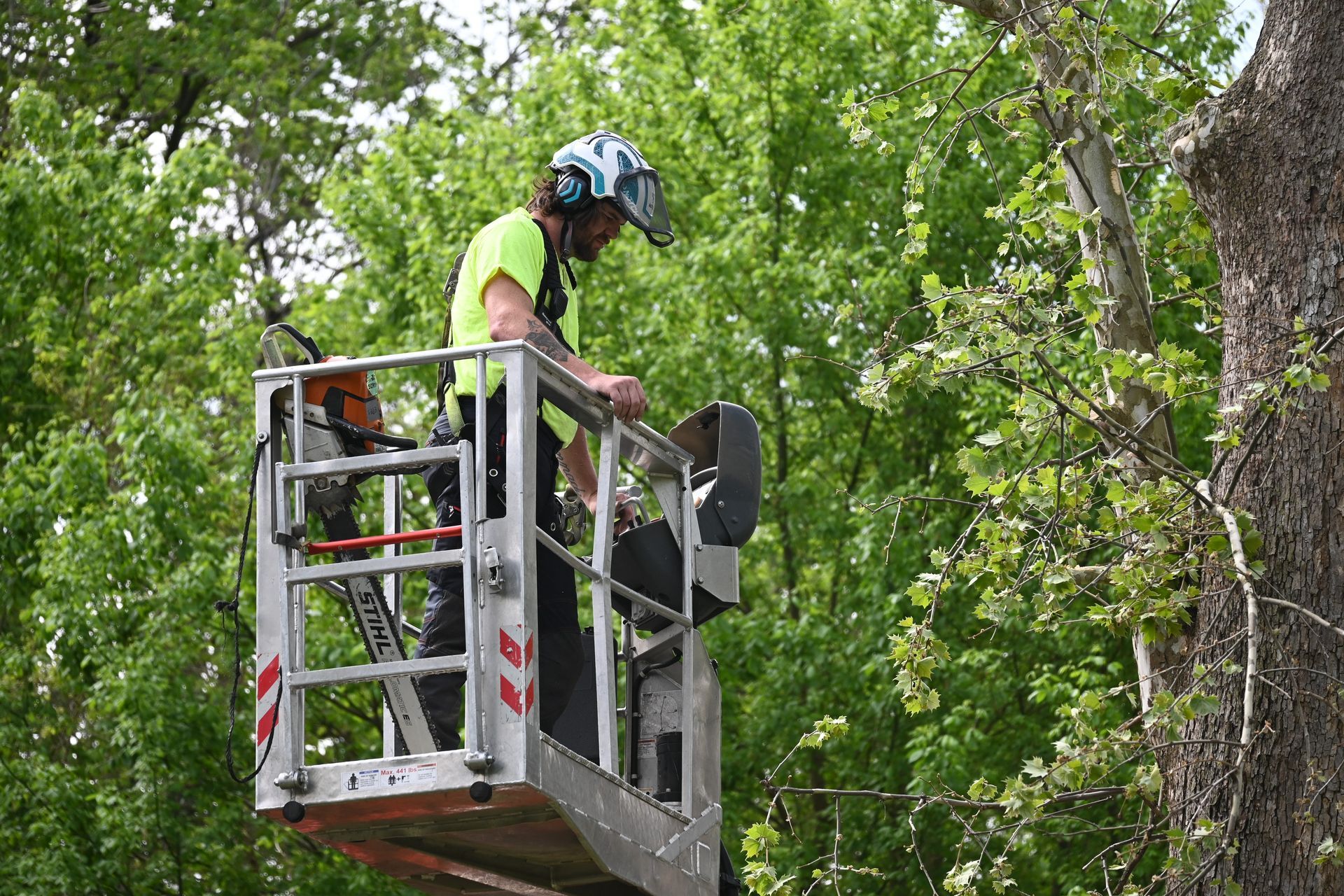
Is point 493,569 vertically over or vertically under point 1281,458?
under

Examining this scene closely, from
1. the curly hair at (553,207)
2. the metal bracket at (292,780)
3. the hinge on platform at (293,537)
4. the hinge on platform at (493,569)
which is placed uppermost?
the curly hair at (553,207)

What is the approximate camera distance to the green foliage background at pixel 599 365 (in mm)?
13602

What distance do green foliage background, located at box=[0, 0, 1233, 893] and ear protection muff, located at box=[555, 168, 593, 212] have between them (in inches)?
278

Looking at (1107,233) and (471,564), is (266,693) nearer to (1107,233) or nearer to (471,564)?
(471,564)

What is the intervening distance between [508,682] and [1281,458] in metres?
2.53

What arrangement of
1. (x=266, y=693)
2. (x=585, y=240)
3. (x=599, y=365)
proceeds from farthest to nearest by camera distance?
(x=599, y=365) → (x=585, y=240) → (x=266, y=693)

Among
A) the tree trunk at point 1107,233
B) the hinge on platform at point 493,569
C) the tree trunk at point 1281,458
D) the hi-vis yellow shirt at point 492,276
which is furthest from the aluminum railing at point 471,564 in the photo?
the tree trunk at point 1107,233

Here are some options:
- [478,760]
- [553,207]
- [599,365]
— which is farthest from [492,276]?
[599,365]

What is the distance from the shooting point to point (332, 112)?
2438 cm

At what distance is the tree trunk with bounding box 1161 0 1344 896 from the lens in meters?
5.16

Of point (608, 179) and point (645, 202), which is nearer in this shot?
point (608, 179)

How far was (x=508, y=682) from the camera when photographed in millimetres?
4711

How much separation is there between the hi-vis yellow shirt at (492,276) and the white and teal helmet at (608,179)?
204 mm

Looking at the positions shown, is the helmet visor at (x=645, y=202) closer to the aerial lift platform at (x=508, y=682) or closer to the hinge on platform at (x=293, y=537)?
the aerial lift platform at (x=508, y=682)
